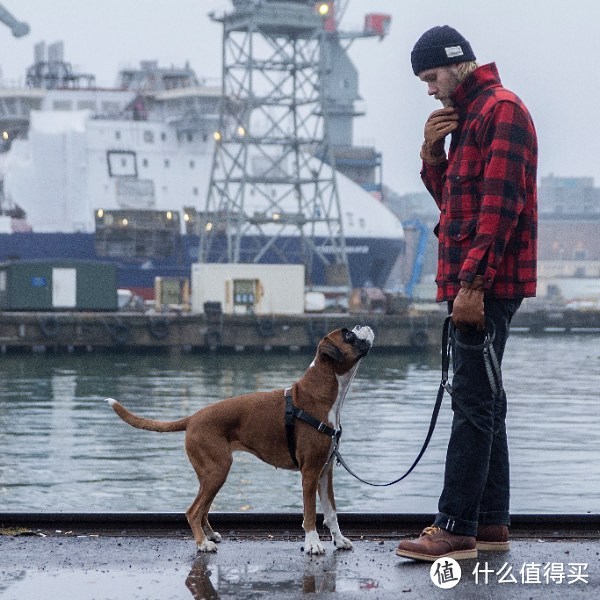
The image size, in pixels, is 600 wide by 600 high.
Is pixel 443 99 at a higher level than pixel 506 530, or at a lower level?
higher

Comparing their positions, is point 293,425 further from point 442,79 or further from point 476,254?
point 442,79

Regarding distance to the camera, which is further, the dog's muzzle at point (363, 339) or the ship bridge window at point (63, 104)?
the ship bridge window at point (63, 104)

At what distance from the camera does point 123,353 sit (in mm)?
41594

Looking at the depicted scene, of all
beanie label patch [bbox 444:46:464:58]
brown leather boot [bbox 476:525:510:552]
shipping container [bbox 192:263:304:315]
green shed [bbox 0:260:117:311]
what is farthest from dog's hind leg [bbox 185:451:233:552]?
green shed [bbox 0:260:117:311]

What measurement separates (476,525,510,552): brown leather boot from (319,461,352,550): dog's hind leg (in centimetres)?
43

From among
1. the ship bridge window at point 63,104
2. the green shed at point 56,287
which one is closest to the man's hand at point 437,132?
the green shed at point 56,287

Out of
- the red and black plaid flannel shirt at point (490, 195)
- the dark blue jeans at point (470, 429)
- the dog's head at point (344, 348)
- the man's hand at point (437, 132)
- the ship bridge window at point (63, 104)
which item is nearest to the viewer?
the red and black plaid flannel shirt at point (490, 195)

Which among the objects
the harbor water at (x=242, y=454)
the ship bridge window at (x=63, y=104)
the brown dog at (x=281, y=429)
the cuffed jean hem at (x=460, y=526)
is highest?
the ship bridge window at (x=63, y=104)

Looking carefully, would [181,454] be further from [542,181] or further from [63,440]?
[542,181]

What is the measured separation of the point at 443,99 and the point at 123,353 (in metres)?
37.7

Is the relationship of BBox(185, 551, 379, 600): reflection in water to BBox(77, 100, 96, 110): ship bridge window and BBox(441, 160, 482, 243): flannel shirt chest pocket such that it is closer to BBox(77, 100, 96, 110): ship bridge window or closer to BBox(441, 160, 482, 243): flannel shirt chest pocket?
BBox(441, 160, 482, 243): flannel shirt chest pocket

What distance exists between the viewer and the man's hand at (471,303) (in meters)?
4.11

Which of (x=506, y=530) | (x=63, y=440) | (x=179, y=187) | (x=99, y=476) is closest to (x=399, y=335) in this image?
(x=179, y=187)

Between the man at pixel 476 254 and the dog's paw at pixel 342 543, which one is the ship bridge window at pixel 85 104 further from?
the dog's paw at pixel 342 543
